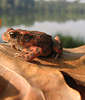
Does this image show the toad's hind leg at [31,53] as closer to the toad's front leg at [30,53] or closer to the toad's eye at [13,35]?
the toad's front leg at [30,53]

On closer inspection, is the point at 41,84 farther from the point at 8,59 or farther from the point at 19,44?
the point at 19,44

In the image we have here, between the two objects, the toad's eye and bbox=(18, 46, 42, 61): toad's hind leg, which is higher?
the toad's eye

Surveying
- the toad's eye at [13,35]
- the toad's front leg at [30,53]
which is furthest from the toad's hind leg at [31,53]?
the toad's eye at [13,35]

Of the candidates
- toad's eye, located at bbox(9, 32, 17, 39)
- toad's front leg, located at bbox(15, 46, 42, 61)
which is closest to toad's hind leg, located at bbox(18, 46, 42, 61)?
toad's front leg, located at bbox(15, 46, 42, 61)

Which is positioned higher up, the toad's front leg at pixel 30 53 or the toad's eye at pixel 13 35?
the toad's eye at pixel 13 35

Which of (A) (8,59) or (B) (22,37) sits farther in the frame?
(B) (22,37)

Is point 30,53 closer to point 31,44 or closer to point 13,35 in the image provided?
point 31,44

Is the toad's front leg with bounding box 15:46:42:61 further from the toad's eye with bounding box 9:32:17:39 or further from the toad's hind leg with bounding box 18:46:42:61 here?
the toad's eye with bounding box 9:32:17:39

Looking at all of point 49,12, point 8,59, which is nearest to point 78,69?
point 8,59
